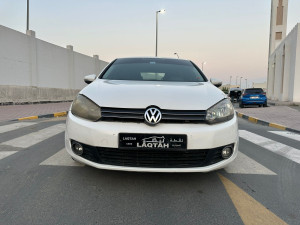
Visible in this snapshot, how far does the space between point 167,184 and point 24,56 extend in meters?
15.5

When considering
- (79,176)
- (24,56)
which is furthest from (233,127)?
(24,56)

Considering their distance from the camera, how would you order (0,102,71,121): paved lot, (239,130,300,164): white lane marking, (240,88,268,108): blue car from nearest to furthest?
(239,130,300,164): white lane marking < (0,102,71,121): paved lot < (240,88,268,108): blue car

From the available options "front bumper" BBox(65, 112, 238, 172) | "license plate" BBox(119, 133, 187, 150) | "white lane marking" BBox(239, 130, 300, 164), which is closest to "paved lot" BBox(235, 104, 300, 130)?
"white lane marking" BBox(239, 130, 300, 164)

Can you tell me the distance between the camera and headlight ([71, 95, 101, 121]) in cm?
245

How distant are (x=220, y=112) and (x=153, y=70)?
1.55m

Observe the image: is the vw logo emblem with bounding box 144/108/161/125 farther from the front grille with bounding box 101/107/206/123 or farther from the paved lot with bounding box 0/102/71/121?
the paved lot with bounding box 0/102/71/121

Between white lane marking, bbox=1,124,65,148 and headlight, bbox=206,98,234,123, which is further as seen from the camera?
white lane marking, bbox=1,124,65,148

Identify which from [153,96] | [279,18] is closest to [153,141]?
[153,96]

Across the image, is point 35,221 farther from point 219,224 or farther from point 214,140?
point 214,140

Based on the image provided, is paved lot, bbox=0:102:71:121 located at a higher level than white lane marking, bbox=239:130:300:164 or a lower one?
higher

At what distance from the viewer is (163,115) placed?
2.37 m

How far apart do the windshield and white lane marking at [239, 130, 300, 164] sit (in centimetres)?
190

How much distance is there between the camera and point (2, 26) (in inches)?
531

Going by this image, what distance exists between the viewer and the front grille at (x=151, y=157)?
234 centimetres
